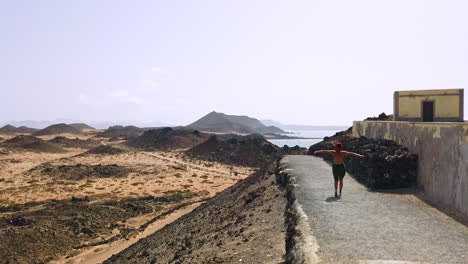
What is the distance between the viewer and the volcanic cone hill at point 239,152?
4675 cm

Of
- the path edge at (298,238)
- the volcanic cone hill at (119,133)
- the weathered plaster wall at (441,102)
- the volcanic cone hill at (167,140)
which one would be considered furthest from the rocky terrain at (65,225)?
the volcanic cone hill at (119,133)

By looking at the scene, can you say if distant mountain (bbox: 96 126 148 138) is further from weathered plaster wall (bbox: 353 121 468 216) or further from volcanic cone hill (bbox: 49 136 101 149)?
weathered plaster wall (bbox: 353 121 468 216)

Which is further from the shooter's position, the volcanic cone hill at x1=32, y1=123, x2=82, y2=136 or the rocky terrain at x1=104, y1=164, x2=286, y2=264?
the volcanic cone hill at x1=32, y1=123, x2=82, y2=136

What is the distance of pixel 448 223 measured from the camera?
8430mm

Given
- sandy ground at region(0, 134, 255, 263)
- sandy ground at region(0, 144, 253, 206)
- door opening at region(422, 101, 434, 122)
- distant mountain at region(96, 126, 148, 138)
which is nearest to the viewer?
sandy ground at region(0, 134, 255, 263)

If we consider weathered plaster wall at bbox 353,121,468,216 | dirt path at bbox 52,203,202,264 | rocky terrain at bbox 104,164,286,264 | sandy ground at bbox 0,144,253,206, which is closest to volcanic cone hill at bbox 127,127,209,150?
sandy ground at bbox 0,144,253,206

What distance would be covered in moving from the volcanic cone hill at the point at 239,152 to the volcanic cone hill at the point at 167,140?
9300 mm

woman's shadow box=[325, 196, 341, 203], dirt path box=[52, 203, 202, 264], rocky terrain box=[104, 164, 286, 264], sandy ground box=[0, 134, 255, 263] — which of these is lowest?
dirt path box=[52, 203, 202, 264]

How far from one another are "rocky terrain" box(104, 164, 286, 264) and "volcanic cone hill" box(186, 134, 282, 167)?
30.1m

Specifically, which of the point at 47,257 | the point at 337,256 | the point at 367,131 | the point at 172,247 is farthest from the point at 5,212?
the point at 337,256

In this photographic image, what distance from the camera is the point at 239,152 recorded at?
49.0 metres

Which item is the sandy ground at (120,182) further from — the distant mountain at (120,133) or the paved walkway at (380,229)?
the distant mountain at (120,133)

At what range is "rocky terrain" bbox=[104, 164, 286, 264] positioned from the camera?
27.0ft

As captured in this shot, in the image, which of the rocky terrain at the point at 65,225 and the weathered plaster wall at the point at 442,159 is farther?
the rocky terrain at the point at 65,225
